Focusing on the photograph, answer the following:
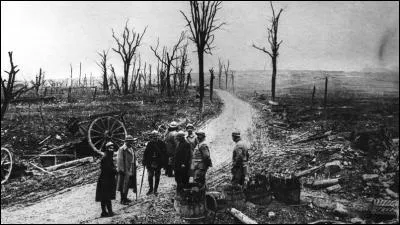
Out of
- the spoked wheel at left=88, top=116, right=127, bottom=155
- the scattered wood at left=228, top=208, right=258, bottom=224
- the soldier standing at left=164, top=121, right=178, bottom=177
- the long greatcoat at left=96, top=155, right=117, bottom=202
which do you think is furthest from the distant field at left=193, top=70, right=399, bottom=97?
the spoked wheel at left=88, top=116, right=127, bottom=155

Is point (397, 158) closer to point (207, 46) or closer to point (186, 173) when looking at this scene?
point (186, 173)

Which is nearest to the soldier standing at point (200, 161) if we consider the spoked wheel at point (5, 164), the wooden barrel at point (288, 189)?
the wooden barrel at point (288, 189)

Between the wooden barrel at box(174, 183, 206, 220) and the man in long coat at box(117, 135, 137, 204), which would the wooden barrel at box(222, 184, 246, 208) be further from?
the man in long coat at box(117, 135, 137, 204)

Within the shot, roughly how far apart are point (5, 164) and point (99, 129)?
3.94 metres

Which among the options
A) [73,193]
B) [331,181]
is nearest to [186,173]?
[73,193]

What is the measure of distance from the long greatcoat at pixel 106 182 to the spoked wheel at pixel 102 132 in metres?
6.26

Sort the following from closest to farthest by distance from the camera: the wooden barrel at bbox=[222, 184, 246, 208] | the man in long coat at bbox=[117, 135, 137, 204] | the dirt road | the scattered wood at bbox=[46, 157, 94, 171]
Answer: the dirt road → the wooden barrel at bbox=[222, 184, 246, 208] → the man in long coat at bbox=[117, 135, 137, 204] → the scattered wood at bbox=[46, 157, 94, 171]

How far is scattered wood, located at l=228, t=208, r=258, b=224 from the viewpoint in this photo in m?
7.60

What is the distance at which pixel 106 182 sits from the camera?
26.7 ft

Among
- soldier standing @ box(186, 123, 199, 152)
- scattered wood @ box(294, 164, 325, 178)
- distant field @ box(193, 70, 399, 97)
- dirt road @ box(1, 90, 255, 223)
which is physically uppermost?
distant field @ box(193, 70, 399, 97)

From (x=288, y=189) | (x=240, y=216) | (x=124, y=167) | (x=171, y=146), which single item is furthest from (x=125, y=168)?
(x=288, y=189)

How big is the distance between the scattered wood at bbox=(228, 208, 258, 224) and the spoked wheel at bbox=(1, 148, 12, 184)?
7.15 m

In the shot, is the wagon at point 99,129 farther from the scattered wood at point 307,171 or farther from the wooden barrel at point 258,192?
the wooden barrel at point 258,192

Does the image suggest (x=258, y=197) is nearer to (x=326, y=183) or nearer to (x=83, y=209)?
(x=326, y=183)
